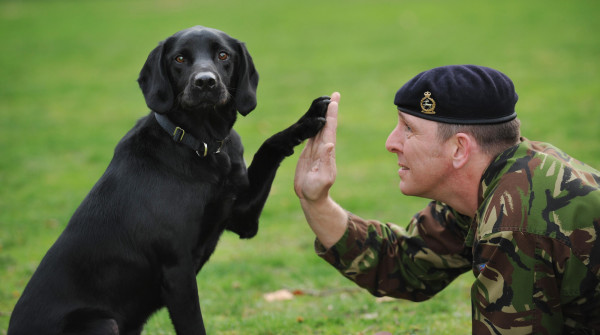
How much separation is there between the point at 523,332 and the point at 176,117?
72.6 inches

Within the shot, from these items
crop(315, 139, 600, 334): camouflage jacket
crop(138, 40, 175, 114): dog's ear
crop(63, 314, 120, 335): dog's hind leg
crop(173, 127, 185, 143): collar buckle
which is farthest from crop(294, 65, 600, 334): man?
crop(63, 314, 120, 335): dog's hind leg

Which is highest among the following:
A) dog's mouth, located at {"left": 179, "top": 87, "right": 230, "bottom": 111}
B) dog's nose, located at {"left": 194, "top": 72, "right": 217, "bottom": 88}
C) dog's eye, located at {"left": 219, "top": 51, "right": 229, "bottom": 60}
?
dog's eye, located at {"left": 219, "top": 51, "right": 229, "bottom": 60}

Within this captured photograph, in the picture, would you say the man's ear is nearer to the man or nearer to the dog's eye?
the man

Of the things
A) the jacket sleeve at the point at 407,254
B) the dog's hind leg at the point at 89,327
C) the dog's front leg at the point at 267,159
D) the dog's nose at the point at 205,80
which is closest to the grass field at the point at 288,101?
the jacket sleeve at the point at 407,254

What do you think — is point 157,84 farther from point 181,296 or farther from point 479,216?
point 479,216

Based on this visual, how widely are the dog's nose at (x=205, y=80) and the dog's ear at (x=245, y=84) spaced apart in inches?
9.0

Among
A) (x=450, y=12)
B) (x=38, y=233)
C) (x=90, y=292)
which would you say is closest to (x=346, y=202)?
(x=38, y=233)

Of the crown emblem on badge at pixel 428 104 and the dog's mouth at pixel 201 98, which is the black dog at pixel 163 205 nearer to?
the dog's mouth at pixel 201 98

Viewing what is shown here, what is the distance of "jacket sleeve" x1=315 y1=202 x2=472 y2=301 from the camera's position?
349 centimetres

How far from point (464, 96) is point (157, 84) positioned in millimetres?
1441

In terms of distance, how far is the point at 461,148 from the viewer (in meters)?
2.99

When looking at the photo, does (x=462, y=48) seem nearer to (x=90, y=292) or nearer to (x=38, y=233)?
(x=38, y=233)

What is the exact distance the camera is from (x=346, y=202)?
22.1ft

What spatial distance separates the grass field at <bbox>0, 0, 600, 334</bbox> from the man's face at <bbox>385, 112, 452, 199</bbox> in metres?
1.10
